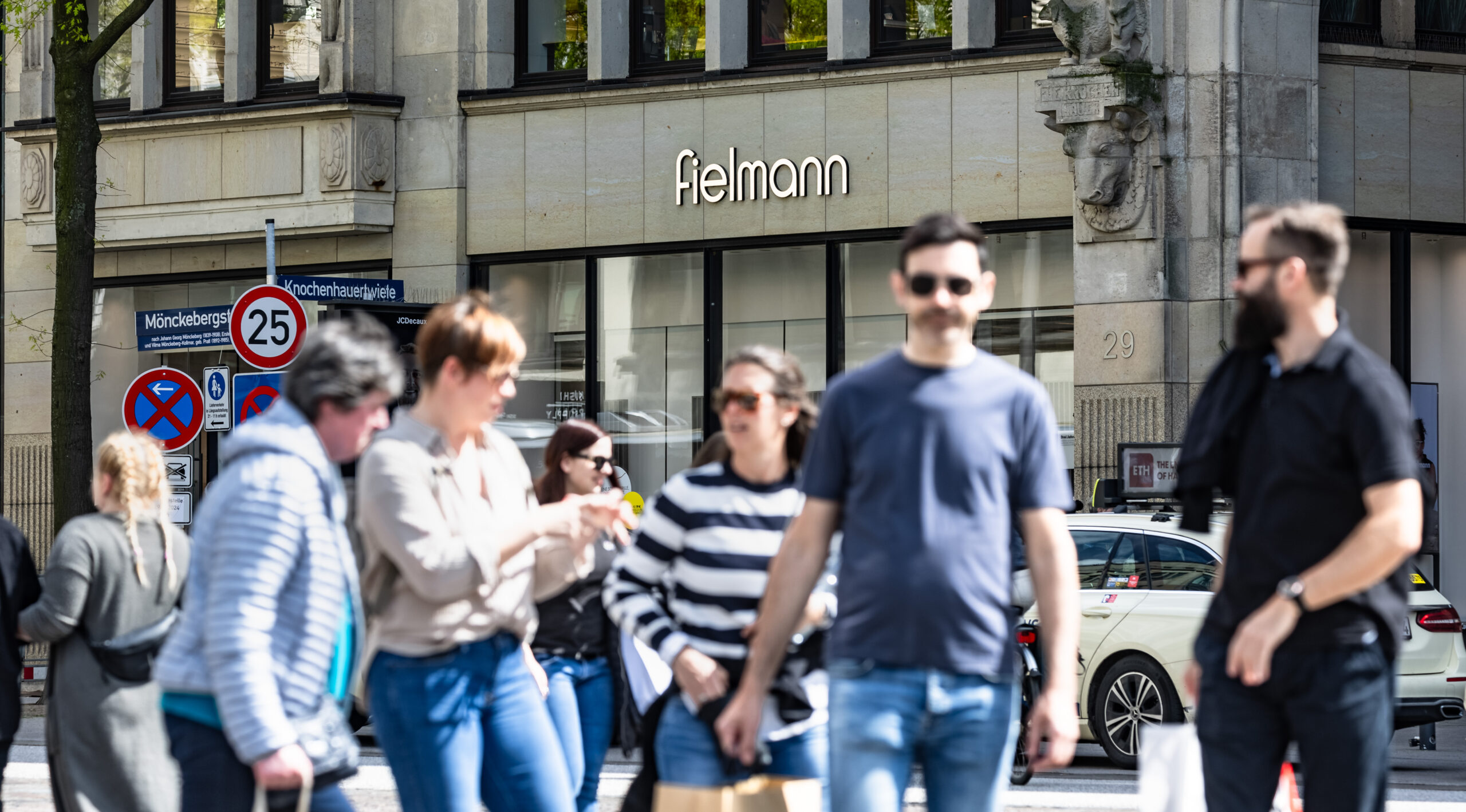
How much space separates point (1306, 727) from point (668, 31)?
18.2 m

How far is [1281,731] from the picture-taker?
16.2 ft

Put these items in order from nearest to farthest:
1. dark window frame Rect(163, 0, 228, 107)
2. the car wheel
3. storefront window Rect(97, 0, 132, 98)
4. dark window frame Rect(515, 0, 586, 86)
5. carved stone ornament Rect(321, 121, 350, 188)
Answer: the car wheel < dark window frame Rect(515, 0, 586, 86) < carved stone ornament Rect(321, 121, 350, 188) < dark window frame Rect(163, 0, 228, 107) < storefront window Rect(97, 0, 132, 98)

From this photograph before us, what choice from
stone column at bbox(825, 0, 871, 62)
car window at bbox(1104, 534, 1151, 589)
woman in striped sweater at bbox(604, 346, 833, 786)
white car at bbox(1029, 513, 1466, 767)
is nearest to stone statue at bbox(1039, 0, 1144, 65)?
stone column at bbox(825, 0, 871, 62)

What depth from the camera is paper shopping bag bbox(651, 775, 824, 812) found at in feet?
16.9

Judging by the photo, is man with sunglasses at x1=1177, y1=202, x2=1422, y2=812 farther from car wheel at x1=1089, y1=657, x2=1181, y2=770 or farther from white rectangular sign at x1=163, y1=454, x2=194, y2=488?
white rectangular sign at x1=163, y1=454, x2=194, y2=488

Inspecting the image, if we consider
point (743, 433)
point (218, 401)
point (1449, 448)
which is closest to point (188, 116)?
point (218, 401)

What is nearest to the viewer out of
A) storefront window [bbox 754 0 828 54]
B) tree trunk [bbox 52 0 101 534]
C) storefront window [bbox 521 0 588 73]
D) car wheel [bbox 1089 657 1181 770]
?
car wheel [bbox 1089 657 1181 770]

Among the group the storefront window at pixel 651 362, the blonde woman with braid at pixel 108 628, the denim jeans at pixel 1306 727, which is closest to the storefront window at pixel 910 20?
the storefront window at pixel 651 362

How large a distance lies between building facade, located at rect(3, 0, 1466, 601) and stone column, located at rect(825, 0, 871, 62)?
3 cm

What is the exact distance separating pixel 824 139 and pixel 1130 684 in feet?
29.2

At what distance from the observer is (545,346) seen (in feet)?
75.0

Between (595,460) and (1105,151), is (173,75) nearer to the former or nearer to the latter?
(1105,151)

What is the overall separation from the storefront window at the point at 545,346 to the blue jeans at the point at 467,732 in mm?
17192

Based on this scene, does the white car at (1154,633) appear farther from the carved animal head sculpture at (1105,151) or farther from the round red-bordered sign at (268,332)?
the round red-bordered sign at (268,332)
